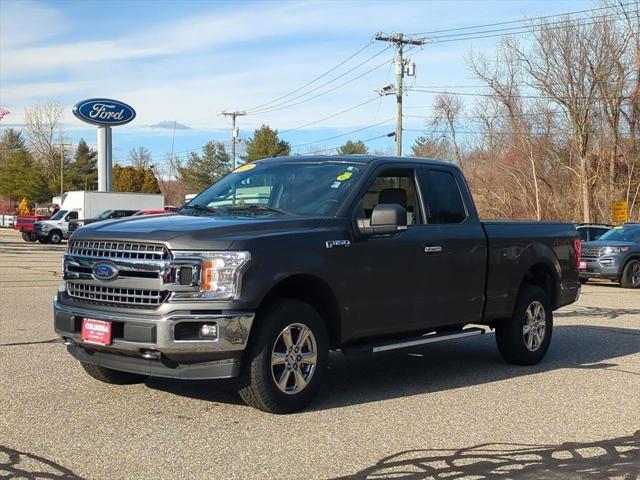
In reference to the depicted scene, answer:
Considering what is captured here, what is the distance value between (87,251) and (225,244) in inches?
48.3

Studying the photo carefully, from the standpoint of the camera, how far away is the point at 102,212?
43.9 meters

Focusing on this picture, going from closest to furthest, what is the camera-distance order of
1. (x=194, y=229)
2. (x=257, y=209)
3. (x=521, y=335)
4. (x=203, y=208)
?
(x=194, y=229), (x=257, y=209), (x=203, y=208), (x=521, y=335)

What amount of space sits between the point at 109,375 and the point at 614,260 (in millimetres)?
15636

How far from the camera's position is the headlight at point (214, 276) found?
564 cm

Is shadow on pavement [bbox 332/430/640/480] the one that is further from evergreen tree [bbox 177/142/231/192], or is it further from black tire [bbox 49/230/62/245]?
evergreen tree [bbox 177/142/231/192]

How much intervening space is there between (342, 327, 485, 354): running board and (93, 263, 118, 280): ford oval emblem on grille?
198 cm

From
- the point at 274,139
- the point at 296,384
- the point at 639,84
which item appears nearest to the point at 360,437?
the point at 296,384

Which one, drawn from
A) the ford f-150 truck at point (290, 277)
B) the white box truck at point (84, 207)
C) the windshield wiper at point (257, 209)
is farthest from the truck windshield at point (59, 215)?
Answer: the windshield wiper at point (257, 209)

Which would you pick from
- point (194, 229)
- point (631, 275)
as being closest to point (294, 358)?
point (194, 229)

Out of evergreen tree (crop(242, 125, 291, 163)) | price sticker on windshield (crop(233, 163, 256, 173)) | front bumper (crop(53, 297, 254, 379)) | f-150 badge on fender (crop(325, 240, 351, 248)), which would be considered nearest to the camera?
front bumper (crop(53, 297, 254, 379))

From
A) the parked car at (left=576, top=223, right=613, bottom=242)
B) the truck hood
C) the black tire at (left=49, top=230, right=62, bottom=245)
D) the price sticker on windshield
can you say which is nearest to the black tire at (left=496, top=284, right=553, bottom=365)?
the truck hood

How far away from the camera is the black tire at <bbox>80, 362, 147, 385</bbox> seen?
6.77 m

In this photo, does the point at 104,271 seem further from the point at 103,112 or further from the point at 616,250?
the point at 103,112

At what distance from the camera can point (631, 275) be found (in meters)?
19.6
